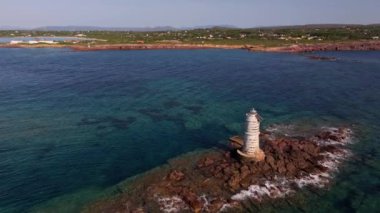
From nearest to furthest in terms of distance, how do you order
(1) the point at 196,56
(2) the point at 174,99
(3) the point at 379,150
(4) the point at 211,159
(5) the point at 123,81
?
1. (4) the point at 211,159
2. (3) the point at 379,150
3. (2) the point at 174,99
4. (5) the point at 123,81
5. (1) the point at 196,56

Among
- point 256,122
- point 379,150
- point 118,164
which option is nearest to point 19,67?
point 118,164

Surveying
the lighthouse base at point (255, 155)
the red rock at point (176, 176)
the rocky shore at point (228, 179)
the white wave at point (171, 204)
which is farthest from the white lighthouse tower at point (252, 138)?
the white wave at point (171, 204)

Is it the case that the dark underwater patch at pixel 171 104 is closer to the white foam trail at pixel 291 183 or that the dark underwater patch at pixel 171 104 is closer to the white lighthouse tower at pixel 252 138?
the white lighthouse tower at pixel 252 138

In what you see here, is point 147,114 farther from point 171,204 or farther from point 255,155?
point 171,204

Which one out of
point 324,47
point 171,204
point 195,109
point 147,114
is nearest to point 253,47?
point 324,47

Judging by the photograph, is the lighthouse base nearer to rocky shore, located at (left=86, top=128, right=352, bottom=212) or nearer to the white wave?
rocky shore, located at (left=86, top=128, right=352, bottom=212)

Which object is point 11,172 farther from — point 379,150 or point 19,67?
point 19,67
